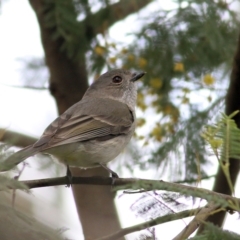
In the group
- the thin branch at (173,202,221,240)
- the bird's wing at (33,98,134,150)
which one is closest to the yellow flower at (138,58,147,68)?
the bird's wing at (33,98,134,150)

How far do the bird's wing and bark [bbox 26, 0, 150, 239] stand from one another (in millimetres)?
292

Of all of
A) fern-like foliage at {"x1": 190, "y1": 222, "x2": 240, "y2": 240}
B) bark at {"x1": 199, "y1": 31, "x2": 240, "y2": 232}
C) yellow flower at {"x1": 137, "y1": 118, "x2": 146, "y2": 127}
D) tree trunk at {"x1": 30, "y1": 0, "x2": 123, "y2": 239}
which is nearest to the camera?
fern-like foliage at {"x1": 190, "y1": 222, "x2": 240, "y2": 240}

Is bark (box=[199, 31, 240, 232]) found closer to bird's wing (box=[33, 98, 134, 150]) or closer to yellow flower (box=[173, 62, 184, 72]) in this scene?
yellow flower (box=[173, 62, 184, 72])

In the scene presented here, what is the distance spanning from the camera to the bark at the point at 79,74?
17.3ft

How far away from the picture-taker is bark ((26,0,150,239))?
5.29 meters

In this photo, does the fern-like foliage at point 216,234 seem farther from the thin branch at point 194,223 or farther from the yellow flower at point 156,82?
the yellow flower at point 156,82

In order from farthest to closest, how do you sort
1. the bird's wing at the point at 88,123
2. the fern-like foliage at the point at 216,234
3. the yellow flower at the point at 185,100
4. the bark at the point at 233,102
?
the yellow flower at the point at 185,100
the bark at the point at 233,102
the bird's wing at the point at 88,123
the fern-like foliage at the point at 216,234

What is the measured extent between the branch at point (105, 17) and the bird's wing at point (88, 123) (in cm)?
71

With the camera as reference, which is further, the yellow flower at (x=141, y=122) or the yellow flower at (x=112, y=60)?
the yellow flower at (x=141, y=122)

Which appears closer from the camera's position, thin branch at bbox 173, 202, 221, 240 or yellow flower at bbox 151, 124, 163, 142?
thin branch at bbox 173, 202, 221, 240

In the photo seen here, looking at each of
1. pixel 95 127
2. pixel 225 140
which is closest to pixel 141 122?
pixel 95 127

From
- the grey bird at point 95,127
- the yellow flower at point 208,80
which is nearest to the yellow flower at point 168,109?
the grey bird at point 95,127

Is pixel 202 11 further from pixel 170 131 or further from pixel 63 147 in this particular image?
pixel 63 147

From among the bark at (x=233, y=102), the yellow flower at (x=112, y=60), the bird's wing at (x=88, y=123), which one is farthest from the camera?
the yellow flower at (x=112, y=60)
